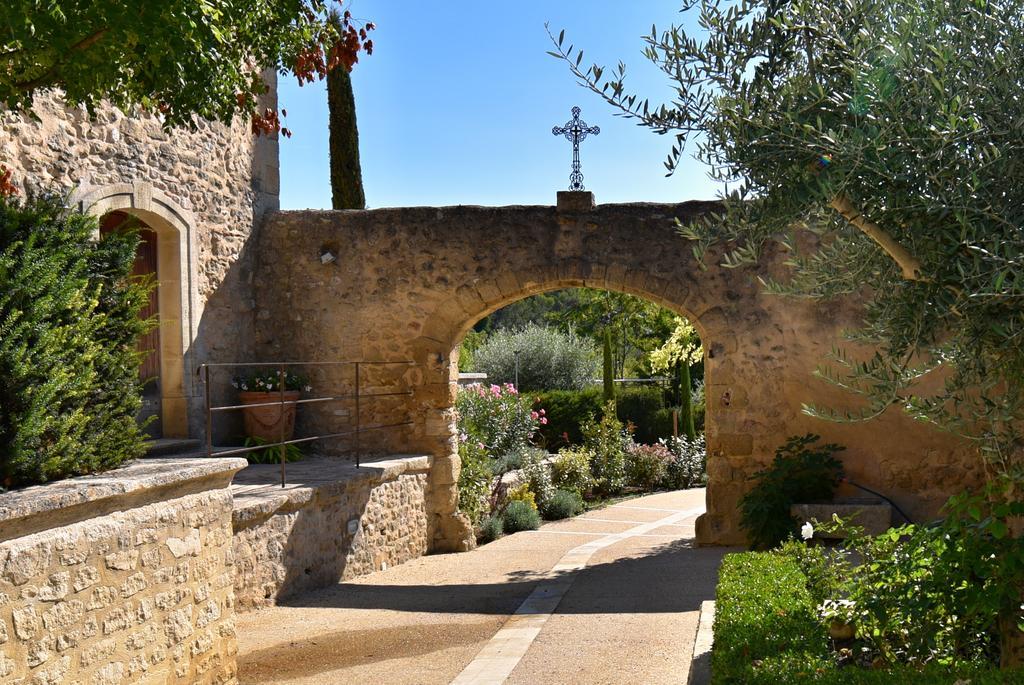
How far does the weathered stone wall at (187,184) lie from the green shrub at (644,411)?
28.9ft

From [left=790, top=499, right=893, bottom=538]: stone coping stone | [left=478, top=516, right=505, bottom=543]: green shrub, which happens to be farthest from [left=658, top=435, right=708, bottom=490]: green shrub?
[left=790, top=499, right=893, bottom=538]: stone coping stone

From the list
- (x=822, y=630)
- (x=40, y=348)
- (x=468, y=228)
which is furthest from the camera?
(x=468, y=228)

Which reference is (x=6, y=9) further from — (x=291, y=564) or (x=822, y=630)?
(x=291, y=564)

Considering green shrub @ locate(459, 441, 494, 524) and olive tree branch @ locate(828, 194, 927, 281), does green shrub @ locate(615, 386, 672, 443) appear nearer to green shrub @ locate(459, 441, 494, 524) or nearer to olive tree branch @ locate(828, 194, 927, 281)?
green shrub @ locate(459, 441, 494, 524)

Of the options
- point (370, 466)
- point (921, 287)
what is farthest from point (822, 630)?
point (370, 466)

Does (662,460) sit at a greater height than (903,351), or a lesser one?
lesser

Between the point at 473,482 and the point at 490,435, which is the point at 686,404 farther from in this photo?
the point at 473,482

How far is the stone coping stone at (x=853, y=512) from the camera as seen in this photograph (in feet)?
25.4

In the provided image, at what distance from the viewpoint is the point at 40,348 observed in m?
4.05

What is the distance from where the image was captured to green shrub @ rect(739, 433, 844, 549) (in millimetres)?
7727

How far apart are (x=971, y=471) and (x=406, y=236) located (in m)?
5.19

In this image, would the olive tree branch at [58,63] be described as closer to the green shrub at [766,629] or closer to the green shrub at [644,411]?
the green shrub at [766,629]

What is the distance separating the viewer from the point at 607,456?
13695mm

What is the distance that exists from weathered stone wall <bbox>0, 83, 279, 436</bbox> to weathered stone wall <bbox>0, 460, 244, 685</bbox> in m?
2.76
